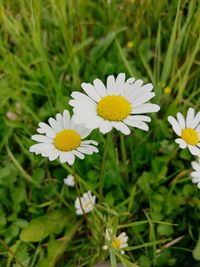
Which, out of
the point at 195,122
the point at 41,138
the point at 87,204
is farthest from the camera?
the point at 87,204

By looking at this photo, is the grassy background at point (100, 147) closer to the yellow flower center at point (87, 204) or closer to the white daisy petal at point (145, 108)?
the yellow flower center at point (87, 204)

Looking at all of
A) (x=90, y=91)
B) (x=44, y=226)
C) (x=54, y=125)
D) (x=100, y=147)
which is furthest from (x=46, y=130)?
(x=44, y=226)

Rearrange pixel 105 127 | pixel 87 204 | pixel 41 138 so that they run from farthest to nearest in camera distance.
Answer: pixel 87 204 → pixel 41 138 → pixel 105 127

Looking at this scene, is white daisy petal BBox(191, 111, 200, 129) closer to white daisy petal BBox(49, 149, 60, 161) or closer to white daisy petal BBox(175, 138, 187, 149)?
white daisy petal BBox(175, 138, 187, 149)

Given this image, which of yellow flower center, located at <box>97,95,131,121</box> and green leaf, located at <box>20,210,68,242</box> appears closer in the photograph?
yellow flower center, located at <box>97,95,131,121</box>

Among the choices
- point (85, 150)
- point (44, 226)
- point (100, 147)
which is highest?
point (85, 150)

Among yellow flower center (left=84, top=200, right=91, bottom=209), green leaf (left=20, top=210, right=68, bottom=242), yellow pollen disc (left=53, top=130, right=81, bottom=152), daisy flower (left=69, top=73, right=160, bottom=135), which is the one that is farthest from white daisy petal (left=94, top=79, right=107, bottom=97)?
green leaf (left=20, top=210, right=68, bottom=242)

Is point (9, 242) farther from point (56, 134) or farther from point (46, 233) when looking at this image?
point (56, 134)

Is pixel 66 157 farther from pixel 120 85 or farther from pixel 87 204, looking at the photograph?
pixel 87 204
